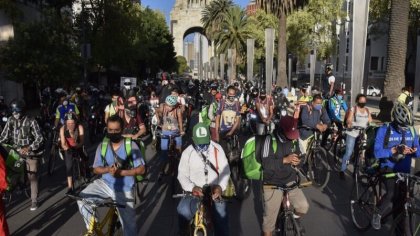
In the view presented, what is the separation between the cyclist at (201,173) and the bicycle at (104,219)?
2.24 feet

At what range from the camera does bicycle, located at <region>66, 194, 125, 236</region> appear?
13.8 feet

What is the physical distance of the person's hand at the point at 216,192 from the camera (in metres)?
4.52

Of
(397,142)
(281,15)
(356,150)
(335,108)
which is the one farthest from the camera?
(281,15)

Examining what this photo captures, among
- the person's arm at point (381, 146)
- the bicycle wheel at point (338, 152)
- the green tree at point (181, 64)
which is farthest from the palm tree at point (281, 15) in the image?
the green tree at point (181, 64)

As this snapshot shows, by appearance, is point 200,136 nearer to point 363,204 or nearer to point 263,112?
point 363,204

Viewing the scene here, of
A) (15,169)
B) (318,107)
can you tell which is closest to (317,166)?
(318,107)

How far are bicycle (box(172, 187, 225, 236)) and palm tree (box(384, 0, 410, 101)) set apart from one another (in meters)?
11.7

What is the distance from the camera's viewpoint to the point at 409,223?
14.9ft

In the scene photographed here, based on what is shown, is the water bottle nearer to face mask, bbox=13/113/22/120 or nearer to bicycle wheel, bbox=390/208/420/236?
bicycle wheel, bbox=390/208/420/236

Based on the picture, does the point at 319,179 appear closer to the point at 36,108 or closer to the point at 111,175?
the point at 111,175

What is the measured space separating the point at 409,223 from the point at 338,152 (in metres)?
5.39

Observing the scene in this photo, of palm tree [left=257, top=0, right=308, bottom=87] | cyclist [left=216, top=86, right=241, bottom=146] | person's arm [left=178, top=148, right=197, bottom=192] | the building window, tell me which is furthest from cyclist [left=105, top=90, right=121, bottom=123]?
the building window

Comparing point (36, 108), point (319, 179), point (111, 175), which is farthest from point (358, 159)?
point (36, 108)

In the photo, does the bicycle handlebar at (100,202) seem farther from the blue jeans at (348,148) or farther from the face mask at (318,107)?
the face mask at (318,107)
